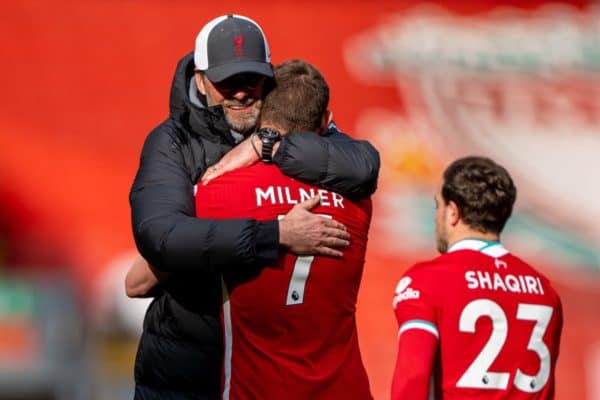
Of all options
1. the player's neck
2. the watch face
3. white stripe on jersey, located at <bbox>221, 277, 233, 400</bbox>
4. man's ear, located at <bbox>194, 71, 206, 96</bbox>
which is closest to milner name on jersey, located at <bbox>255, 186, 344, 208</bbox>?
the watch face

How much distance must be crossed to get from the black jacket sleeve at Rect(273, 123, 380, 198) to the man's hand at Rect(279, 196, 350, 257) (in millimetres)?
71

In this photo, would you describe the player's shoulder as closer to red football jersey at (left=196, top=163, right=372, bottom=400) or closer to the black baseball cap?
red football jersey at (left=196, top=163, right=372, bottom=400)

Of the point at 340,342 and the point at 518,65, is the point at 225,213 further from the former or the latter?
the point at 518,65

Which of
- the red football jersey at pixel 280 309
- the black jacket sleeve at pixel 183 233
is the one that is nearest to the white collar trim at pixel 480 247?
the red football jersey at pixel 280 309

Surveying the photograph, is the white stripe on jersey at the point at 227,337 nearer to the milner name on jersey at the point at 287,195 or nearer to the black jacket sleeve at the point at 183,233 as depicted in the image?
the black jacket sleeve at the point at 183,233

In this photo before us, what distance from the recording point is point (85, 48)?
31.3 ft

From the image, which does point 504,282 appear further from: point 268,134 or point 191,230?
point 191,230

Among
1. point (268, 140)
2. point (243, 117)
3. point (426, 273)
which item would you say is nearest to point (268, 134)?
point (268, 140)

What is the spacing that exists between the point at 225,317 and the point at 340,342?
0.98 feet

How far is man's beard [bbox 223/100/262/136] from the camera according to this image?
9.91ft

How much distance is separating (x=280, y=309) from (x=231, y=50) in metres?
0.67

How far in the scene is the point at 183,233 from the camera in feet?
9.14

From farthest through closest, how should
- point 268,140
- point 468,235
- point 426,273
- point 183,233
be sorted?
point 468,235
point 426,273
point 268,140
point 183,233

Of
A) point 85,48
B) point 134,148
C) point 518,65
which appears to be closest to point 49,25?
point 85,48
